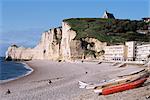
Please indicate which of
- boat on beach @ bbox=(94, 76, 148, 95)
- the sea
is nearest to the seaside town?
the sea

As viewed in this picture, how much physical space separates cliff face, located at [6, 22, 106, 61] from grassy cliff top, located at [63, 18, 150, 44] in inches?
89.7

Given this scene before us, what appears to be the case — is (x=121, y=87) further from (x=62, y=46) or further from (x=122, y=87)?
(x=62, y=46)

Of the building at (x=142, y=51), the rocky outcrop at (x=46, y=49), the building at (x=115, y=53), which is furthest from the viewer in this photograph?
the rocky outcrop at (x=46, y=49)

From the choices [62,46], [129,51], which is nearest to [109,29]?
Result: [62,46]

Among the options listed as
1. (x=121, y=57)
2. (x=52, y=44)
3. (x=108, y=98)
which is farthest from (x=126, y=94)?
(x=52, y=44)

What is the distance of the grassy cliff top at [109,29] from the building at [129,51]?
13.1m

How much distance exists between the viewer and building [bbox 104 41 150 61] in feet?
226

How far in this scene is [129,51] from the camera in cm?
7638

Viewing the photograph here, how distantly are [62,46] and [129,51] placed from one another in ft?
116

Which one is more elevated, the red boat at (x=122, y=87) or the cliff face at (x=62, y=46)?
the cliff face at (x=62, y=46)

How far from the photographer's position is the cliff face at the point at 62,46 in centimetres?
9682

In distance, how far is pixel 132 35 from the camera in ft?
360

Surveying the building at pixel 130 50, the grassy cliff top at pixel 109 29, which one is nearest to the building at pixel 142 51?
the building at pixel 130 50

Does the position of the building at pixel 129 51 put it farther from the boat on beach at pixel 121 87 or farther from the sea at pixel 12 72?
the boat on beach at pixel 121 87
